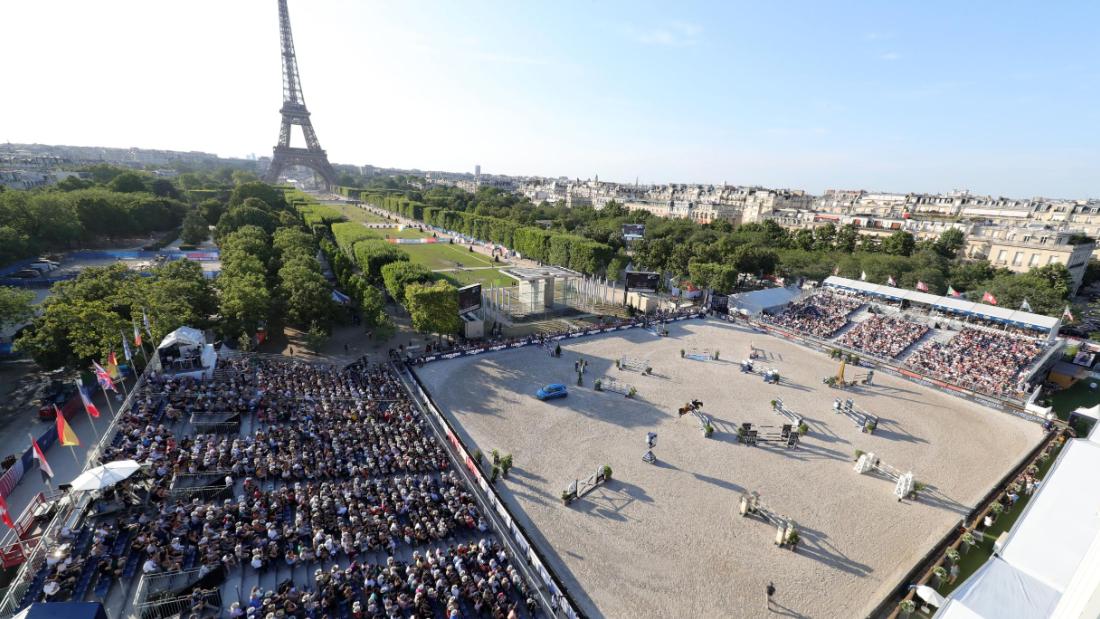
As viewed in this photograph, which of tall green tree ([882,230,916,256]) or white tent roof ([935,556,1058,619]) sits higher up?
tall green tree ([882,230,916,256])

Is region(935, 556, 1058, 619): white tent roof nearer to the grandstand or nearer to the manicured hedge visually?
the grandstand

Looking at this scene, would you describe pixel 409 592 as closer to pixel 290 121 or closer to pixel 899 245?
pixel 899 245

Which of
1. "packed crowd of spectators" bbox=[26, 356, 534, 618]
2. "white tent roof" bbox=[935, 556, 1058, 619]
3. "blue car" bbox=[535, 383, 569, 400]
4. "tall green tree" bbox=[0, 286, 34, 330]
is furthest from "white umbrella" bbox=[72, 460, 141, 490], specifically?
"white tent roof" bbox=[935, 556, 1058, 619]

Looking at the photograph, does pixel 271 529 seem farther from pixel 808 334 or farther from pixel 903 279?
pixel 903 279

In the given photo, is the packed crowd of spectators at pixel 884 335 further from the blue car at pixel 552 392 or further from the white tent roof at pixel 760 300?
the blue car at pixel 552 392

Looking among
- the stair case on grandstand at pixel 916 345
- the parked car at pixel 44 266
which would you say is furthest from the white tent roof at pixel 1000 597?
the parked car at pixel 44 266
